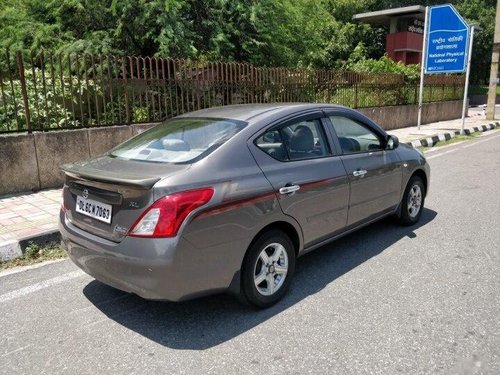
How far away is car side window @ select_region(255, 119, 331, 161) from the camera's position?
3436mm

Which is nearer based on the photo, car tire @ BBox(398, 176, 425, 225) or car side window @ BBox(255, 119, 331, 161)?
car side window @ BBox(255, 119, 331, 161)

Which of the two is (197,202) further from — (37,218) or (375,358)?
(37,218)

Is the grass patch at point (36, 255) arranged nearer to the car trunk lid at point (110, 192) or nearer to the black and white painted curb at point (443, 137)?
the car trunk lid at point (110, 192)

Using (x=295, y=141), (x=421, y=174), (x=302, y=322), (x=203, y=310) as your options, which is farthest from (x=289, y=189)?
(x=421, y=174)

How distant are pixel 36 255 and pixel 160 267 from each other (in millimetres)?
2410

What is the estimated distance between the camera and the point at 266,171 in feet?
10.7

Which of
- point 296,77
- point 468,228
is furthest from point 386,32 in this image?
point 468,228

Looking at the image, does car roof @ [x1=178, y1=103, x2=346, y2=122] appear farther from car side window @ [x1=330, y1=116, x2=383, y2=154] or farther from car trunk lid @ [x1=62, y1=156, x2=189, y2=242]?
car trunk lid @ [x1=62, y1=156, x2=189, y2=242]

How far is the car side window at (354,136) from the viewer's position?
13.5ft

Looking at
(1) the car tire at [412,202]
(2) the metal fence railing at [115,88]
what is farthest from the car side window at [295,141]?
(2) the metal fence railing at [115,88]

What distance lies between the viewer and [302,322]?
10.2 feet

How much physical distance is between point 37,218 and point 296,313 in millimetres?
3575

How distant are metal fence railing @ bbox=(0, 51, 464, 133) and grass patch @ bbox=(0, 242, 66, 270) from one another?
2816 millimetres

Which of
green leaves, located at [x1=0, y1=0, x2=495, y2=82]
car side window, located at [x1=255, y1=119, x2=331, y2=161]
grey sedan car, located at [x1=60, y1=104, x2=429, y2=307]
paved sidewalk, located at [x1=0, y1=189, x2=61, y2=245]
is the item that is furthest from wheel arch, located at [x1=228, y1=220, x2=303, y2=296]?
green leaves, located at [x1=0, y1=0, x2=495, y2=82]
